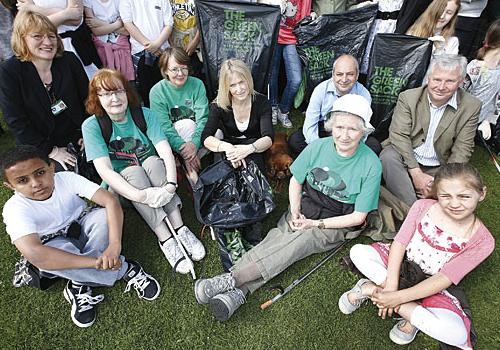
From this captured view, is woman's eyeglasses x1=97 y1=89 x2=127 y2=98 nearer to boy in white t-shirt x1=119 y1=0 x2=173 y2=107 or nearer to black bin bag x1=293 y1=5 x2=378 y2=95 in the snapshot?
boy in white t-shirt x1=119 y1=0 x2=173 y2=107

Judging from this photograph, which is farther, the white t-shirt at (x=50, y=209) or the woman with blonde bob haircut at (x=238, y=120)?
the woman with blonde bob haircut at (x=238, y=120)

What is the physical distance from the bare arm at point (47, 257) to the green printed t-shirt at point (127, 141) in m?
0.84

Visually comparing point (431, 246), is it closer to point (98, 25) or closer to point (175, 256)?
point (175, 256)

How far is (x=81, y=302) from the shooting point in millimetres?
2906

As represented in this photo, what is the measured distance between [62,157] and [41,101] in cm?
53

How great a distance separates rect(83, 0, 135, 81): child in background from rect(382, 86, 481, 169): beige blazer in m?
2.97

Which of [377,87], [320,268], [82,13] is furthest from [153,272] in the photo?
[377,87]

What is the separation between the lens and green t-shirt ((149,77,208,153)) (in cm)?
387

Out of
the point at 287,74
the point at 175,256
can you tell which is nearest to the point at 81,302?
the point at 175,256

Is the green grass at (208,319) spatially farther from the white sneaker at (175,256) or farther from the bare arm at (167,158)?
the bare arm at (167,158)

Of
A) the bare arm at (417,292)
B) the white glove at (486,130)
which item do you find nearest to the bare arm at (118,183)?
the bare arm at (417,292)

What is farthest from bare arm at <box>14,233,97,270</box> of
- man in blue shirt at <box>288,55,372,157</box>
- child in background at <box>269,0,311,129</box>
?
child in background at <box>269,0,311,129</box>

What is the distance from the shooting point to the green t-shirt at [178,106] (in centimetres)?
387

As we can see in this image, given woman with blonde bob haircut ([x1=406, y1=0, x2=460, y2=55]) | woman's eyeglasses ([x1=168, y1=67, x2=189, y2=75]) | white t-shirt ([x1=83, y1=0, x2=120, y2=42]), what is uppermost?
white t-shirt ([x1=83, y1=0, x2=120, y2=42])
